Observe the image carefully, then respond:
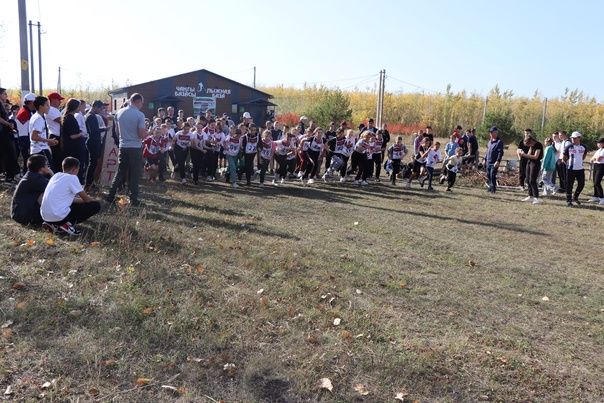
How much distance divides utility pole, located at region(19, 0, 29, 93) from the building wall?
22.7m

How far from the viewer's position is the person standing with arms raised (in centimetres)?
970

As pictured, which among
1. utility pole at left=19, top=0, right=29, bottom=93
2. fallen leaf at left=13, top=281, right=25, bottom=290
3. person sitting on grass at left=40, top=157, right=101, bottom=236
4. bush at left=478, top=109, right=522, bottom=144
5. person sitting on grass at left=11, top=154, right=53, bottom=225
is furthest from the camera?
bush at left=478, top=109, right=522, bottom=144

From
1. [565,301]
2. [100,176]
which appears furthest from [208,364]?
[100,176]

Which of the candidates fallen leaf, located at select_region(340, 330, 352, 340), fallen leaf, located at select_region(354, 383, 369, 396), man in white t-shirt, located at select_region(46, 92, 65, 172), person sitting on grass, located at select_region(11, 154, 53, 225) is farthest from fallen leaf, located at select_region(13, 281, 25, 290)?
man in white t-shirt, located at select_region(46, 92, 65, 172)

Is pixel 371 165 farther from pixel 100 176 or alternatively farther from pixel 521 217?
pixel 100 176

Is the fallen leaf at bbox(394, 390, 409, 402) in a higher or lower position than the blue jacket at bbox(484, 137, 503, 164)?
lower

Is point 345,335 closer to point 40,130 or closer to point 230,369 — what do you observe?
point 230,369

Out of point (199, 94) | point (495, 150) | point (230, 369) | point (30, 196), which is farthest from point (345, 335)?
point (199, 94)

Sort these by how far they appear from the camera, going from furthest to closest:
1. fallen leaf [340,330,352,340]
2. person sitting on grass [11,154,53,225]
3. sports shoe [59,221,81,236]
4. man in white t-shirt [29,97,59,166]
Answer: man in white t-shirt [29,97,59,166]
person sitting on grass [11,154,53,225]
sports shoe [59,221,81,236]
fallen leaf [340,330,352,340]

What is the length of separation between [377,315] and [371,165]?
12276mm

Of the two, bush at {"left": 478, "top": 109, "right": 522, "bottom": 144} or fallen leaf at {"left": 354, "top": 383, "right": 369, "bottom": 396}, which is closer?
fallen leaf at {"left": 354, "top": 383, "right": 369, "bottom": 396}

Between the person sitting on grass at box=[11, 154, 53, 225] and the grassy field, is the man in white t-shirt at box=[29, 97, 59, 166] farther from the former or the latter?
the person sitting on grass at box=[11, 154, 53, 225]

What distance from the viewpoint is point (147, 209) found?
10.0 m

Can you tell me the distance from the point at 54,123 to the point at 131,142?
1.56 m
